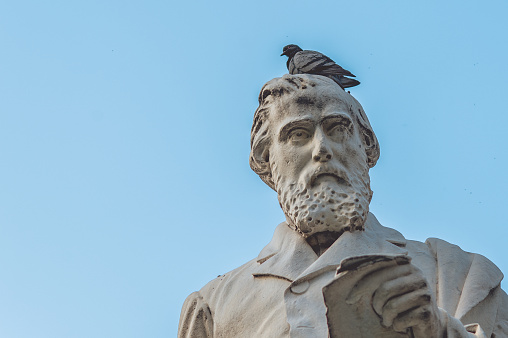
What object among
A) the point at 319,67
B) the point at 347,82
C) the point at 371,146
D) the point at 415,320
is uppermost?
the point at 319,67

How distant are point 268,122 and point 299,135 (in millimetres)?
358

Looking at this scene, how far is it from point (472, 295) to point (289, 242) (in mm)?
1282

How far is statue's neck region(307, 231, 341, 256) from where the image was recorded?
310 inches

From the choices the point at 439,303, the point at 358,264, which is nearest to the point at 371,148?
the point at 439,303

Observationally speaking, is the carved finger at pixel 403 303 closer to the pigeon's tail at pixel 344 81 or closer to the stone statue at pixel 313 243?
the stone statue at pixel 313 243

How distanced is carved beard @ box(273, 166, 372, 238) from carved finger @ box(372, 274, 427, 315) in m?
1.78

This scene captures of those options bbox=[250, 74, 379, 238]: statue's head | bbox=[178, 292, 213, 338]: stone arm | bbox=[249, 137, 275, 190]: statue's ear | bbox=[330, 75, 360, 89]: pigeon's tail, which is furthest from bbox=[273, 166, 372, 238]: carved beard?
bbox=[330, 75, 360, 89]: pigeon's tail

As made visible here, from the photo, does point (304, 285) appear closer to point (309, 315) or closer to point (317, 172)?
point (309, 315)

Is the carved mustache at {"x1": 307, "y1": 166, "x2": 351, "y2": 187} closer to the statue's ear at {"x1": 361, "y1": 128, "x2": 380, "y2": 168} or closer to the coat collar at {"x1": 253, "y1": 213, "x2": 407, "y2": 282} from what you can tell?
the coat collar at {"x1": 253, "y1": 213, "x2": 407, "y2": 282}

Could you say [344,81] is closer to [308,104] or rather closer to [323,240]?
[308,104]

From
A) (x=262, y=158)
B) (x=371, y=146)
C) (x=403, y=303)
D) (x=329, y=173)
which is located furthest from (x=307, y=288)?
(x=371, y=146)

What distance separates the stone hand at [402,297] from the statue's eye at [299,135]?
2263 mm

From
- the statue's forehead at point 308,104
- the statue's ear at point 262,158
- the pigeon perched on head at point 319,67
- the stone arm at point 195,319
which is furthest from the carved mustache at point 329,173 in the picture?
the pigeon perched on head at point 319,67

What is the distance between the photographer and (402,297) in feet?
19.9
